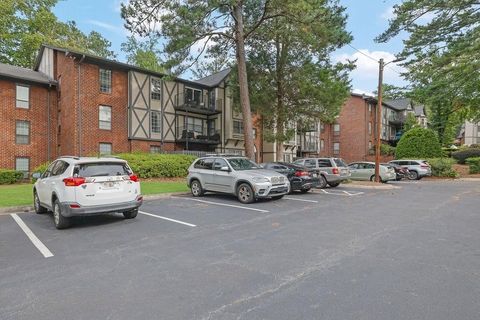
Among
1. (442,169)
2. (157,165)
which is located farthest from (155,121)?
(442,169)

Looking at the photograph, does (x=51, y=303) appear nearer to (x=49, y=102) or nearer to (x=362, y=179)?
(x=362, y=179)

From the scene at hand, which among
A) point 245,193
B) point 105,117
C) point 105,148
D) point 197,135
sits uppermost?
point 105,117

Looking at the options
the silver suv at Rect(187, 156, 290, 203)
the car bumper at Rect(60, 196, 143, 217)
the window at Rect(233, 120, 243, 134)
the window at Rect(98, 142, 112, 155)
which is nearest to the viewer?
the car bumper at Rect(60, 196, 143, 217)

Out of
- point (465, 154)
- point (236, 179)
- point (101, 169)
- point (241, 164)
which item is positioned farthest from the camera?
point (465, 154)

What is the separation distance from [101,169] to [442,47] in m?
21.1

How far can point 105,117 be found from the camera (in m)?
25.6

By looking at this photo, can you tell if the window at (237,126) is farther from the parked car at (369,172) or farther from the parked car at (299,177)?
the parked car at (299,177)

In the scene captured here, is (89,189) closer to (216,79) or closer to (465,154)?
(216,79)

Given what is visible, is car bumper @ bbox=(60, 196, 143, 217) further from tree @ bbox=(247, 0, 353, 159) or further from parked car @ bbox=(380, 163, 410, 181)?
→ parked car @ bbox=(380, 163, 410, 181)

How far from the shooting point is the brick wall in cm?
2383

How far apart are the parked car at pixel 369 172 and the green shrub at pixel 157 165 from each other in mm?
11523

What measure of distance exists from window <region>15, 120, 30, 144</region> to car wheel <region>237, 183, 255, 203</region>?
2078 centimetres

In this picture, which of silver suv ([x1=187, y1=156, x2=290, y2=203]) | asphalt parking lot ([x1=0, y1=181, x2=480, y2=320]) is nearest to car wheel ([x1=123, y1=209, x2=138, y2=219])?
asphalt parking lot ([x1=0, y1=181, x2=480, y2=320])

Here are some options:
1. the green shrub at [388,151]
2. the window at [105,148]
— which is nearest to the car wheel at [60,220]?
the window at [105,148]
